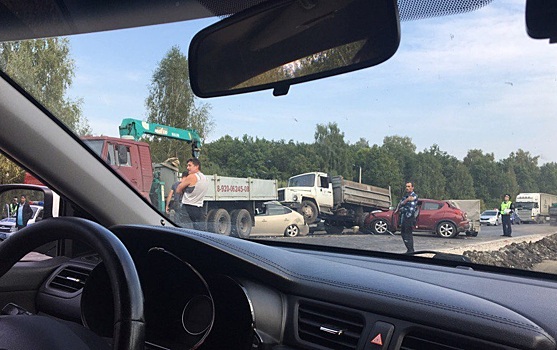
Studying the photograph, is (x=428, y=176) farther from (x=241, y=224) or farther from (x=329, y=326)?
(x=241, y=224)

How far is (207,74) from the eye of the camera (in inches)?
111

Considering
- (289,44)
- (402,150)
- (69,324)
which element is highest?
(289,44)

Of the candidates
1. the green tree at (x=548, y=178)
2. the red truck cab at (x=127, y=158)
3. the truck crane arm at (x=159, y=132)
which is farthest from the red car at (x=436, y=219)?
the red truck cab at (x=127, y=158)

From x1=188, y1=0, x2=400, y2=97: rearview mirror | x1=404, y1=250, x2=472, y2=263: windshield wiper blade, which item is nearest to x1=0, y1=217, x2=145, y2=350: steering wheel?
x1=188, y1=0, x2=400, y2=97: rearview mirror

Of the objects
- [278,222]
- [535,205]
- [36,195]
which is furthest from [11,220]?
[535,205]

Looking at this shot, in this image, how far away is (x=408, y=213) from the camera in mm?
3170

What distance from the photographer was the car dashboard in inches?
78.7

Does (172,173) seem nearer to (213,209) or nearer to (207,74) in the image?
(213,209)

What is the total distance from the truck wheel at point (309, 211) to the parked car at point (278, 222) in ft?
0.11

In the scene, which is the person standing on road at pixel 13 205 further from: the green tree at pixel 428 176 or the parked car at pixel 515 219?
the parked car at pixel 515 219

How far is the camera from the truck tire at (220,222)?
3.74 m

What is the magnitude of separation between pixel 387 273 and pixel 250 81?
1101 mm

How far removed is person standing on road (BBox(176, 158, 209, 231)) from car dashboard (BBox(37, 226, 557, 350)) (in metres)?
1.02

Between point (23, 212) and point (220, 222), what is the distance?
4.40 ft
